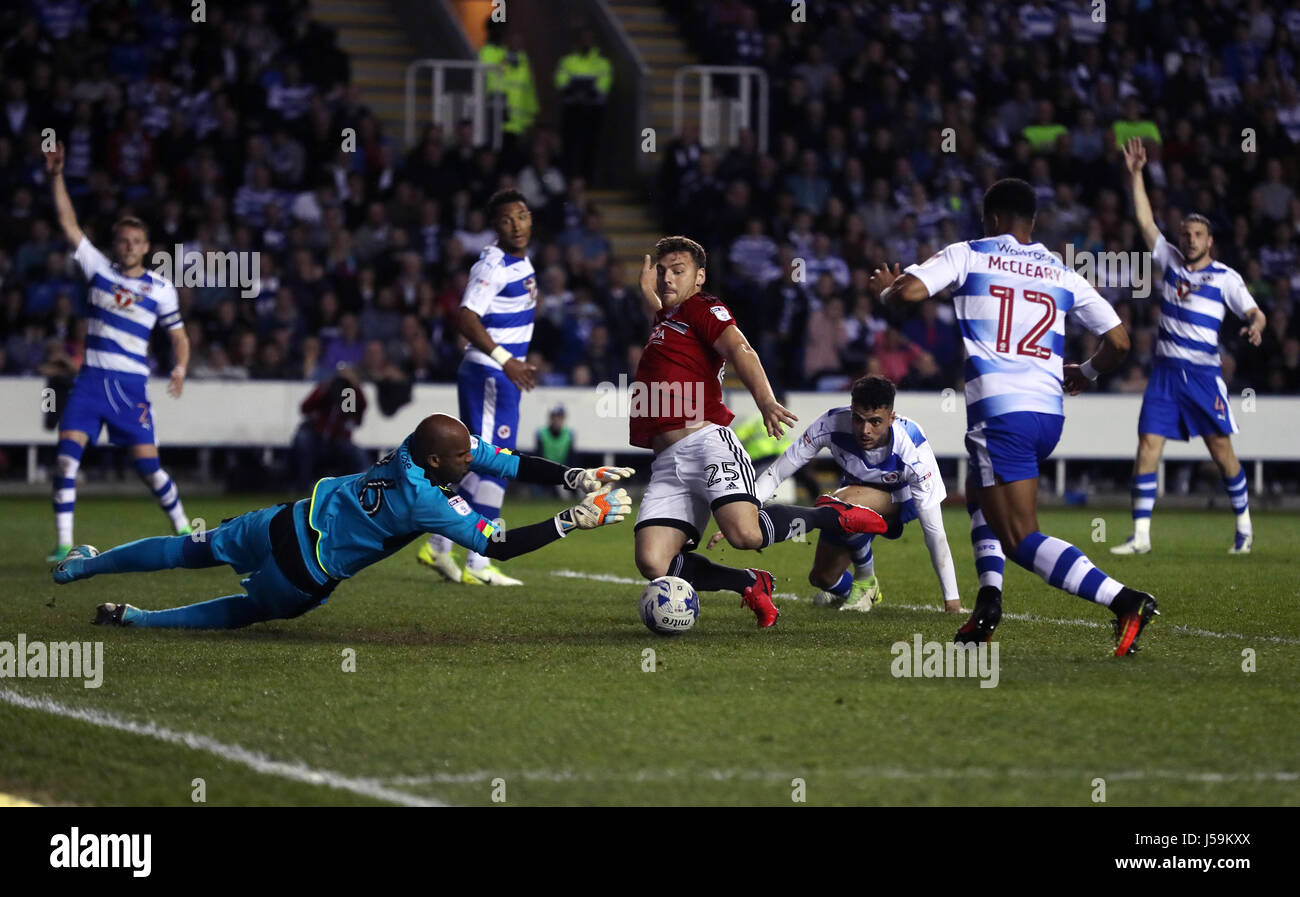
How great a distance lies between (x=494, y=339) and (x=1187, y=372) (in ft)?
17.7

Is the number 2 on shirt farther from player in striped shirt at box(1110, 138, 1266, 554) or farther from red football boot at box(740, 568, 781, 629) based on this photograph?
player in striped shirt at box(1110, 138, 1266, 554)

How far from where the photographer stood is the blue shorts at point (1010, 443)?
23.5 ft

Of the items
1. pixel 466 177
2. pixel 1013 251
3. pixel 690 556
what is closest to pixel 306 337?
pixel 466 177

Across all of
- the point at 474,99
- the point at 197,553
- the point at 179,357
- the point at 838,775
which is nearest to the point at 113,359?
the point at 179,357

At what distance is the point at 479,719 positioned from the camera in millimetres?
5766

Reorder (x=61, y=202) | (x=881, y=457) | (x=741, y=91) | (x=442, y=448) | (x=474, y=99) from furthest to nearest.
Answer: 1. (x=741, y=91)
2. (x=474, y=99)
3. (x=61, y=202)
4. (x=881, y=457)
5. (x=442, y=448)

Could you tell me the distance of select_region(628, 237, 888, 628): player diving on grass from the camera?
8133 mm

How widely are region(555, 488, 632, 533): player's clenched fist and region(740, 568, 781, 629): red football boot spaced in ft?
3.90

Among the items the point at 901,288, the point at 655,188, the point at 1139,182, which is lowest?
the point at 901,288

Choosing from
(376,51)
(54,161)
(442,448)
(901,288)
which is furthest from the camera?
(376,51)

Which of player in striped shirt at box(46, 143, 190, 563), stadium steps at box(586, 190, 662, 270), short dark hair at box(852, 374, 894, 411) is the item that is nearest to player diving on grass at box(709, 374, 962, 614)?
short dark hair at box(852, 374, 894, 411)

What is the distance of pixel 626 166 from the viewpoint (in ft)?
81.5

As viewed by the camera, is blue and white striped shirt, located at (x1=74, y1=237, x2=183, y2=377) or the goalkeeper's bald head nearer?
the goalkeeper's bald head

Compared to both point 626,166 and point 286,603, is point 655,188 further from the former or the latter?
point 286,603
